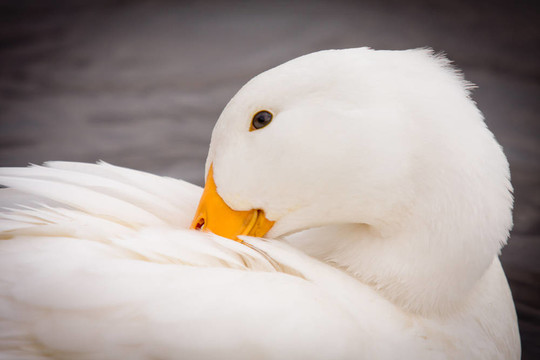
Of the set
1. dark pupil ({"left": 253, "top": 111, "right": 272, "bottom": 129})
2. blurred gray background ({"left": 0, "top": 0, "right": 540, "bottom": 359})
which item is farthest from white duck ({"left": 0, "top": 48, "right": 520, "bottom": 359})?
blurred gray background ({"left": 0, "top": 0, "right": 540, "bottom": 359})

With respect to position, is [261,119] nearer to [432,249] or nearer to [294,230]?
[294,230]

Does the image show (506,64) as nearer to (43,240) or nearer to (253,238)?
(253,238)

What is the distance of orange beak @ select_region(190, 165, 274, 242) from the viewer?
125 cm

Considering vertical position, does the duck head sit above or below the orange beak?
above

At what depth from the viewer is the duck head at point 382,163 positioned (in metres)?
1.14

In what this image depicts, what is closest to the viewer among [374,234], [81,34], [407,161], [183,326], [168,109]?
[183,326]

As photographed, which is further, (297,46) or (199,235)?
(297,46)

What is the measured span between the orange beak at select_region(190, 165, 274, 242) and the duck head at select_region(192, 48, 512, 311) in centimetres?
1

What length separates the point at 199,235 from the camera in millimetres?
1157

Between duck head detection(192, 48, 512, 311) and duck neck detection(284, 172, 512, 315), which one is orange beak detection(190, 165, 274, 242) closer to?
duck head detection(192, 48, 512, 311)

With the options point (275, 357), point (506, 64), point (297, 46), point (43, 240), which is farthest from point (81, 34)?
point (275, 357)

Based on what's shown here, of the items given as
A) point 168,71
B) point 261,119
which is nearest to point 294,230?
point 261,119

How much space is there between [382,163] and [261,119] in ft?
0.78

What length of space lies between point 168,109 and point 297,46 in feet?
2.37
